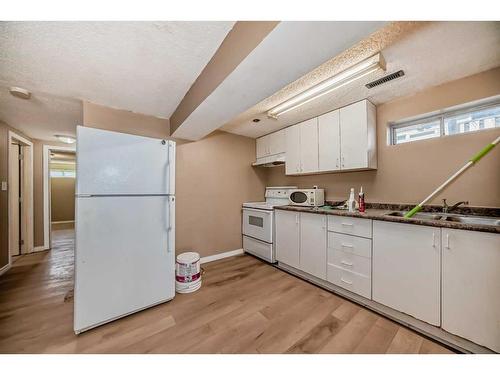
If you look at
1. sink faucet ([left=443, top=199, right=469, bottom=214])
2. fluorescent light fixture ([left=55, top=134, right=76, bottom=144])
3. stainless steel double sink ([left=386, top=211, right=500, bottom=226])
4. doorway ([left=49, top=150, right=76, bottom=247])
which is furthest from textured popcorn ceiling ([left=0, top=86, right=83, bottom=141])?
doorway ([left=49, top=150, right=76, bottom=247])

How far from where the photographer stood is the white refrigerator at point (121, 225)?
1426 mm

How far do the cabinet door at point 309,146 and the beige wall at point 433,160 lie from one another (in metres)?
0.52

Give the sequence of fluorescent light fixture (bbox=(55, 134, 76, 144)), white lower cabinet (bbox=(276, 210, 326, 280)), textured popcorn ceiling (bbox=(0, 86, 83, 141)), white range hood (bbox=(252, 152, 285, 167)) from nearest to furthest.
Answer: textured popcorn ceiling (bbox=(0, 86, 83, 141)), white lower cabinet (bbox=(276, 210, 326, 280)), white range hood (bbox=(252, 152, 285, 167)), fluorescent light fixture (bbox=(55, 134, 76, 144))

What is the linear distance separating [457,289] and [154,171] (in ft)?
8.43

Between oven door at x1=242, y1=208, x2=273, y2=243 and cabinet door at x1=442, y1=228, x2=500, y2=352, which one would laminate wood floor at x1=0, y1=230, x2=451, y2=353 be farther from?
oven door at x1=242, y1=208, x2=273, y2=243

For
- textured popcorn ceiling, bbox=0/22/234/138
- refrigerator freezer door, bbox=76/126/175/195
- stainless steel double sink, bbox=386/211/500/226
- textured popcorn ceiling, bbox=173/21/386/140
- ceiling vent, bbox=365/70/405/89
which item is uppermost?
ceiling vent, bbox=365/70/405/89

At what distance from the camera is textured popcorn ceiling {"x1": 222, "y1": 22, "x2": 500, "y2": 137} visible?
1.18 meters

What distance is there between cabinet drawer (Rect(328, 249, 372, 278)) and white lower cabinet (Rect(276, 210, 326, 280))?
106mm

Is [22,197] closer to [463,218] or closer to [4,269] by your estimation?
[4,269]

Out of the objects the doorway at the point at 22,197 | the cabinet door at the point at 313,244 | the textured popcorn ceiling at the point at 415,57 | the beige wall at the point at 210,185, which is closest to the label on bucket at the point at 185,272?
the beige wall at the point at 210,185

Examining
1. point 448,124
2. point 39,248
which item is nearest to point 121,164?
point 448,124

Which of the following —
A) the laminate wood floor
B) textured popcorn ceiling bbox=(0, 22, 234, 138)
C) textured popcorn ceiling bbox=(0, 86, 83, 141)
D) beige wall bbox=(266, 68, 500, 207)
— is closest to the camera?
textured popcorn ceiling bbox=(0, 22, 234, 138)

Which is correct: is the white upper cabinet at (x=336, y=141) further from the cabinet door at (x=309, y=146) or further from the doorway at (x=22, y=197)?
the doorway at (x=22, y=197)
